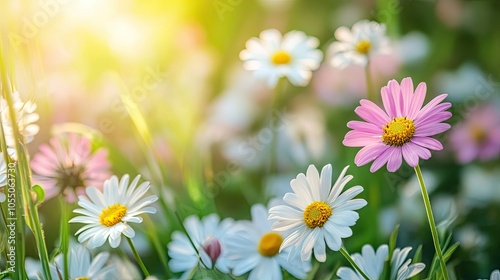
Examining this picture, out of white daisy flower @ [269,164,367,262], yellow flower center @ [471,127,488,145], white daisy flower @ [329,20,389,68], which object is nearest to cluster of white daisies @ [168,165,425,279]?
white daisy flower @ [269,164,367,262]

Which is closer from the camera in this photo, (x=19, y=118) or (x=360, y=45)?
(x=19, y=118)

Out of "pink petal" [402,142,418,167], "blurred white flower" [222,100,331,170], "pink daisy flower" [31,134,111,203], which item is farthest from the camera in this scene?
"blurred white flower" [222,100,331,170]

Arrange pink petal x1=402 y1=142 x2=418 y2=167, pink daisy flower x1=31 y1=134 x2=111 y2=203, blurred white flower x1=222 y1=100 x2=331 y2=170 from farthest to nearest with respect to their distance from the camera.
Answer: blurred white flower x1=222 y1=100 x2=331 y2=170 → pink daisy flower x1=31 y1=134 x2=111 y2=203 → pink petal x1=402 y1=142 x2=418 y2=167

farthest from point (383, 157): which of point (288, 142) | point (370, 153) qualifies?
point (288, 142)

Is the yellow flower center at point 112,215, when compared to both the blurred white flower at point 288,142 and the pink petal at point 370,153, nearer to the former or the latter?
the pink petal at point 370,153

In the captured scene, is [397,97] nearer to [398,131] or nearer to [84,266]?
[398,131]

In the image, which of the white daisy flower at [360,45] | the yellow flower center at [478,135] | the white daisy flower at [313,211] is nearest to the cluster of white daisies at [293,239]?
the white daisy flower at [313,211]

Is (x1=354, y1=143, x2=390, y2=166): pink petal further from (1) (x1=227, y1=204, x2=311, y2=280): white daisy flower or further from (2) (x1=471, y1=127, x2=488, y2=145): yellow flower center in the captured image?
(2) (x1=471, y1=127, x2=488, y2=145): yellow flower center
